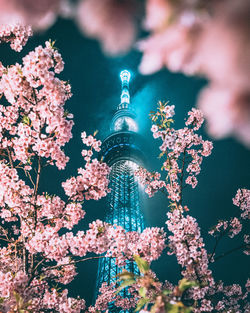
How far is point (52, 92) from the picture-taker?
5.07 meters

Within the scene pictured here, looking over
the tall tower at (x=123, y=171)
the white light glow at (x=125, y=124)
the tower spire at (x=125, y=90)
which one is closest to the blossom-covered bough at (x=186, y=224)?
the tall tower at (x=123, y=171)

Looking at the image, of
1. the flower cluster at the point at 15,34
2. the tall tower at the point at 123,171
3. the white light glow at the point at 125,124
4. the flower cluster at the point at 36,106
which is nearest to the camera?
the flower cluster at the point at 36,106

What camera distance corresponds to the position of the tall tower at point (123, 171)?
32.4 metres

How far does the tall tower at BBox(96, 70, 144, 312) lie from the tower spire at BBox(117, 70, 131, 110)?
10.3 inches

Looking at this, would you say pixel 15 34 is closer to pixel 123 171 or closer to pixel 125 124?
pixel 123 171

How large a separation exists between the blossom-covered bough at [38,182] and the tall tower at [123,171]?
955 inches

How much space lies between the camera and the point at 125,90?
53.3 m

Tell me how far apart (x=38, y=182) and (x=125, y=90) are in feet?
170

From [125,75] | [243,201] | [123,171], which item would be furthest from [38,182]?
[125,75]

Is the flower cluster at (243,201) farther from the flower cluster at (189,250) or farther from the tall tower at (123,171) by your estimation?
the tall tower at (123,171)

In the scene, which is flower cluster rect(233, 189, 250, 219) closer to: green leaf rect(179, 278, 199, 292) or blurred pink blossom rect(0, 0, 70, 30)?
green leaf rect(179, 278, 199, 292)

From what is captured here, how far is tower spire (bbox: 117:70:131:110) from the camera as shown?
161 ft

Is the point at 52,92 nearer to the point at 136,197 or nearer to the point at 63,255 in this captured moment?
the point at 63,255

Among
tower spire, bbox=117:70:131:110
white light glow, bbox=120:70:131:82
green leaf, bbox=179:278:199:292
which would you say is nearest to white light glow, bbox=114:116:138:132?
tower spire, bbox=117:70:131:110
